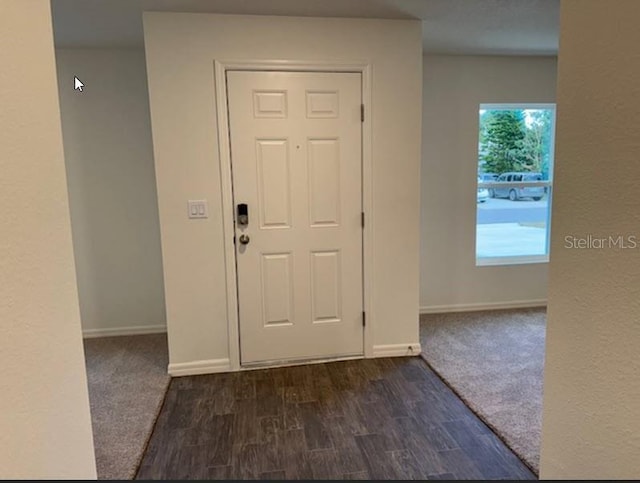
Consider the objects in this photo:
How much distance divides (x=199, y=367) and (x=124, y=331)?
Result: 114 cm

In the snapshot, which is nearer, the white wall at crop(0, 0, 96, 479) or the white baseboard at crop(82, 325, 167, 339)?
the white wall at crop(0, 0, 96, 479)

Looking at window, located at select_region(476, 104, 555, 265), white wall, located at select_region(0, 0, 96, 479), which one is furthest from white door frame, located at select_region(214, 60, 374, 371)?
white wall, located at select_region(0, 0, 96, 479)

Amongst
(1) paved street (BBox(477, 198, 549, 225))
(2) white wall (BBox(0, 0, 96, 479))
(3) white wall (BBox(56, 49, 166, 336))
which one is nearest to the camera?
(2) white wall (BBox(0, 0, 96, 479))

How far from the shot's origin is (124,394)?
2768 mm

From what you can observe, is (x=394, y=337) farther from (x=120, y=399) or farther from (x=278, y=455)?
(x=120, y=399)

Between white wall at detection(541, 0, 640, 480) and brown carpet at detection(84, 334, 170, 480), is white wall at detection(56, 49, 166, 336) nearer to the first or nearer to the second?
brown carpet at detection(84, 334, 170, 480)

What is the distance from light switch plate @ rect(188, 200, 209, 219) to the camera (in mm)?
2904

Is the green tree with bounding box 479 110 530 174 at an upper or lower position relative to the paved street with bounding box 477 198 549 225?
upper

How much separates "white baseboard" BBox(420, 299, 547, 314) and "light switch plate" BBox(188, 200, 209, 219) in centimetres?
228

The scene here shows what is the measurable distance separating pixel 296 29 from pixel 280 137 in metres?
0.68

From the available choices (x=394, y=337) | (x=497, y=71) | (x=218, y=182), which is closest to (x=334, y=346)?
(x=394, y=337)

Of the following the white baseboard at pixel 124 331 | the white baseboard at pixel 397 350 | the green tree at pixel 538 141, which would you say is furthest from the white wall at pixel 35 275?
the green tree at pixel 538 141

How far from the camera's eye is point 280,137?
9.68 ft

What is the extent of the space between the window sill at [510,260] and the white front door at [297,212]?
166 centimetres
